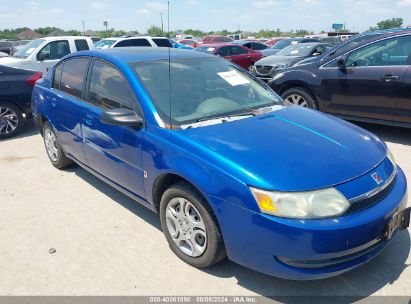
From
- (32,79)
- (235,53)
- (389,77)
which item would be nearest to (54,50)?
(32,79)

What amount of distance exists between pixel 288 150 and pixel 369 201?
61 centimetres

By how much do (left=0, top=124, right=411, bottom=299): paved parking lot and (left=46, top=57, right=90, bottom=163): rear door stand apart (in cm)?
56

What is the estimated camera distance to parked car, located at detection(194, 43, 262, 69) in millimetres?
14547

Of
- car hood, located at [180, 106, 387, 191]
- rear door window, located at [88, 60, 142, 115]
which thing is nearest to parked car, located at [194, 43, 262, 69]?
rear door window, located at [88, 60, 142, 115]

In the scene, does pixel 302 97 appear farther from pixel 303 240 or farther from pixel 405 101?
pixel 303 240

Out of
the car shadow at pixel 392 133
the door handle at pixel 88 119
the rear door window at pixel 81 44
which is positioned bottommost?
the car shadow at pixel 392 133

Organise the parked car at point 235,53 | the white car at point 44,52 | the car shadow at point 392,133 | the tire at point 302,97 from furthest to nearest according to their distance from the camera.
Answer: the parked car at point 235,53
the white car at point 44,52
the tire at point 302,97
the car shadow at point 392,133

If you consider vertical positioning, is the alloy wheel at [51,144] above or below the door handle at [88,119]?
below

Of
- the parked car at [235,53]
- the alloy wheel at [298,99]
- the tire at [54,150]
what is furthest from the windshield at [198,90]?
the parked car at [235,53]

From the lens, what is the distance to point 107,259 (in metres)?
3.05

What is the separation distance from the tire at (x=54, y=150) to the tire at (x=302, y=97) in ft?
12.6

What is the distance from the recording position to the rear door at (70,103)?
3969 millimetres

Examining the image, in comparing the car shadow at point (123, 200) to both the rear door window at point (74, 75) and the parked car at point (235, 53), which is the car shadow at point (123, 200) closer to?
the rear door window at point (74, 75)

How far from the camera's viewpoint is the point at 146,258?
120 inches
